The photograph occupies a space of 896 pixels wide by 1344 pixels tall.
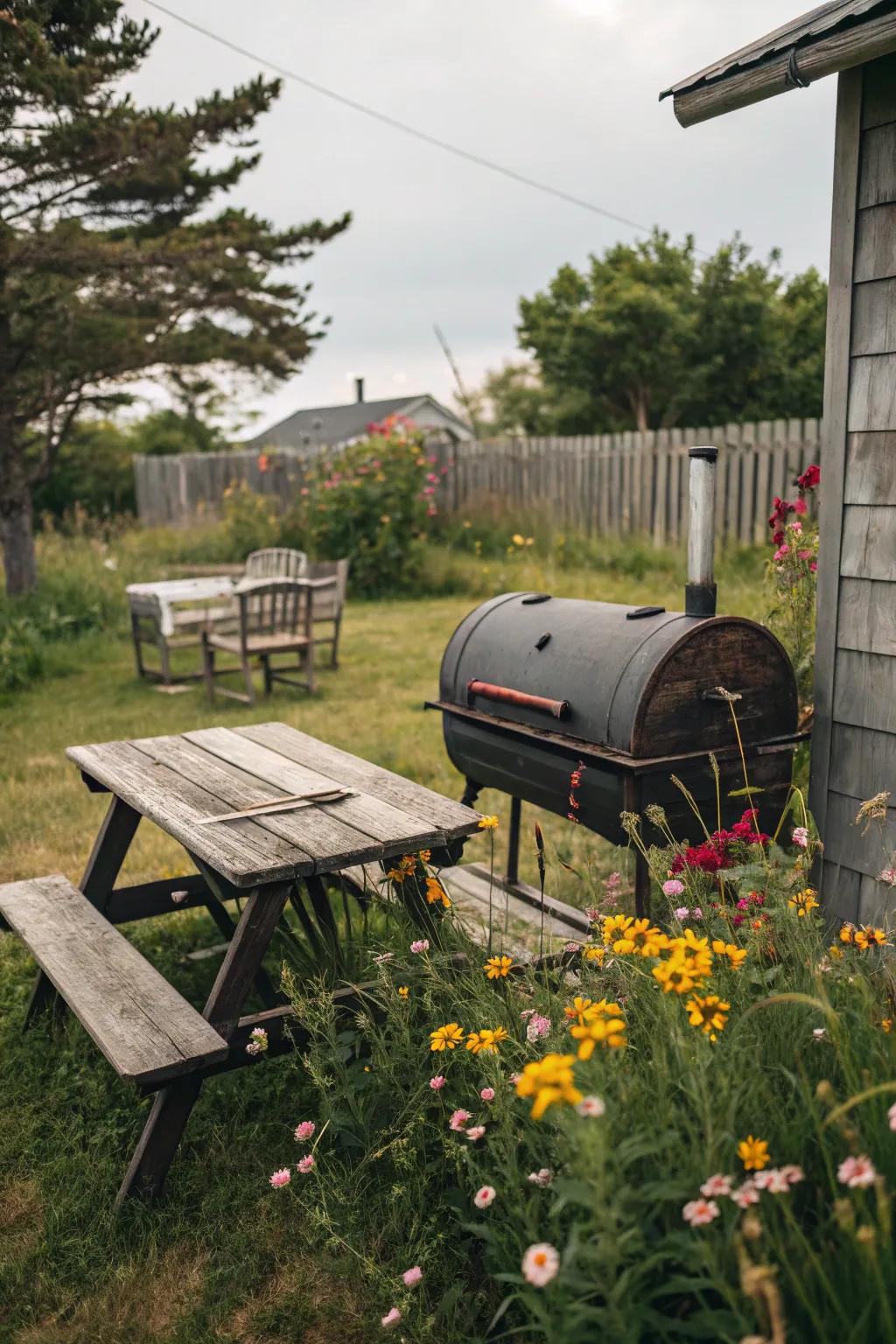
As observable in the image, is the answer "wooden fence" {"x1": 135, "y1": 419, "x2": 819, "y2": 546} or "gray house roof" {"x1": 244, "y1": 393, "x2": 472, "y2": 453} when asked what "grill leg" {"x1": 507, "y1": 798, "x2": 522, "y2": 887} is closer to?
"wooden fence" {"x1": 135, "y1": 419, "x2": 819, "y2": 546}

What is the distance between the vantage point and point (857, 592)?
3438 mm

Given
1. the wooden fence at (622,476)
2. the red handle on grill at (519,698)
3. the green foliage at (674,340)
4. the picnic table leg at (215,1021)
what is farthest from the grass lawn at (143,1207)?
the green foliage at (674,340)

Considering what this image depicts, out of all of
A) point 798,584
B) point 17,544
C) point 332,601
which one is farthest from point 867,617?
point 17,544

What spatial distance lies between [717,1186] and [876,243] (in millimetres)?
2816

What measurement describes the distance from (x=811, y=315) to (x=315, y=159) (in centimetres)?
2186

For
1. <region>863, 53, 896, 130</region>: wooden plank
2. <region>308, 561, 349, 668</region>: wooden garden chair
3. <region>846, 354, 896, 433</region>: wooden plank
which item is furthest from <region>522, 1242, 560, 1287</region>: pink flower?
<region>308, 561, 349, 668</region>: wooden garden chair

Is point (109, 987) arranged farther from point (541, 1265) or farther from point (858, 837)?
point (858, 837)

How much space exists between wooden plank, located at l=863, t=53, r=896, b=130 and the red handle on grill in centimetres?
195

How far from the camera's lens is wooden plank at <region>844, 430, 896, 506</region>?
10.7 feet

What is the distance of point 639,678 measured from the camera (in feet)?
10.4

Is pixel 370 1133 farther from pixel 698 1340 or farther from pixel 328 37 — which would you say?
pixel 328 37

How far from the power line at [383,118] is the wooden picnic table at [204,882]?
11109mm

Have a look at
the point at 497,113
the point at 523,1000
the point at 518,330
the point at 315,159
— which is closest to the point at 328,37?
the point at 315,159

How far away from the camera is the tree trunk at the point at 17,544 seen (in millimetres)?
11359
